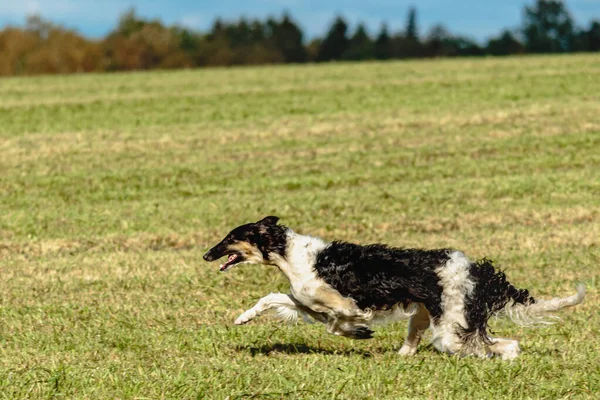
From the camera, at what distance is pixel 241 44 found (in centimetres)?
7162

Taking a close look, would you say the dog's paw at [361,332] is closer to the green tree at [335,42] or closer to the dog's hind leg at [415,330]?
the dog's hind leg at [415,330]

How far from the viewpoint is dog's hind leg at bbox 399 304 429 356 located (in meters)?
8.73

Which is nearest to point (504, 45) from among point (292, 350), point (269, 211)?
point (269, 211)

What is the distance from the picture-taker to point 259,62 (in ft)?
217

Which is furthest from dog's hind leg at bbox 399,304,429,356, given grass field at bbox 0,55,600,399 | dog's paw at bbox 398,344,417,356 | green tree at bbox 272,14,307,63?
green tree at bbox 272,14,307,63

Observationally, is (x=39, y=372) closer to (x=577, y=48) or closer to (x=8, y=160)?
(x=8, y=160)

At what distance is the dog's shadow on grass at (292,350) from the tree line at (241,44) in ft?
163

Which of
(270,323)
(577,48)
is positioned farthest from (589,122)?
(577,48)

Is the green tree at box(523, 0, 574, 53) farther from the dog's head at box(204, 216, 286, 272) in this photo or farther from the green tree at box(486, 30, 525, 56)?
the dog's head at box(204, 216, 286, 272)

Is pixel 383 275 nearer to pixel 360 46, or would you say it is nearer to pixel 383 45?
pixel 383 45

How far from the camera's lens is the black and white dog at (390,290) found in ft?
27.5

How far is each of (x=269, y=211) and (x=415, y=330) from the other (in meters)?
8.93

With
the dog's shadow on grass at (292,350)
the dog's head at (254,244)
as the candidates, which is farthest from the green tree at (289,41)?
the dog's head at (254,244)

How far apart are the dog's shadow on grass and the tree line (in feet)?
163
